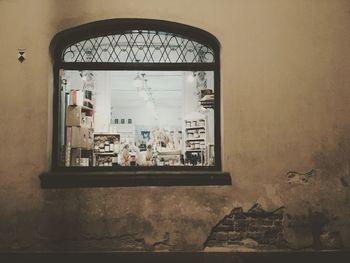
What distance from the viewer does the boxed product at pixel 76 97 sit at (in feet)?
21.3

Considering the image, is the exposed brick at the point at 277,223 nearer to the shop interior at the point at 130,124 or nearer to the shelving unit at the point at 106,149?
the shop interior at the point at 130,124

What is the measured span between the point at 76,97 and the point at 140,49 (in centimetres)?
136

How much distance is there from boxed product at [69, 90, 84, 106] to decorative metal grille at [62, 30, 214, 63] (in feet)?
1.92

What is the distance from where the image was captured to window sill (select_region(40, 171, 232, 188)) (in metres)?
5.80

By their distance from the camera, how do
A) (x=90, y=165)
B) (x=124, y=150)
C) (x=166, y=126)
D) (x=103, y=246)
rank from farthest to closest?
(x=166, y=126), (x=124, y=150), (x=90, y=165), (x=103, y=246)

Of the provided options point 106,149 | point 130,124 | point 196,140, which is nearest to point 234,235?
point 196,140

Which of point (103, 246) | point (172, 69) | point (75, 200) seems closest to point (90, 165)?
point (75, 200)

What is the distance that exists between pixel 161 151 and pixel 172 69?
5.01ft

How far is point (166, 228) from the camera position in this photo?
582 centimetres

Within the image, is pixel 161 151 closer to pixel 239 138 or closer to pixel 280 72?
pixel 239 138

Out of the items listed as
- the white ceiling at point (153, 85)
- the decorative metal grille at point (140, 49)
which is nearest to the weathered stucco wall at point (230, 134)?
the decorative metal grille at point (140, 49)

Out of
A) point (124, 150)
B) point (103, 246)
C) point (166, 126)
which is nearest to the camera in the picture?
point (103, 246)

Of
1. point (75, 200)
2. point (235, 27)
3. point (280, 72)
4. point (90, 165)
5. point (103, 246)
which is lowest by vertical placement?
point (103, 246)

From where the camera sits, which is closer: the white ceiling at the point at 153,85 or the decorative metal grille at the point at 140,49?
the decorative metal grille at the point at 140,49
